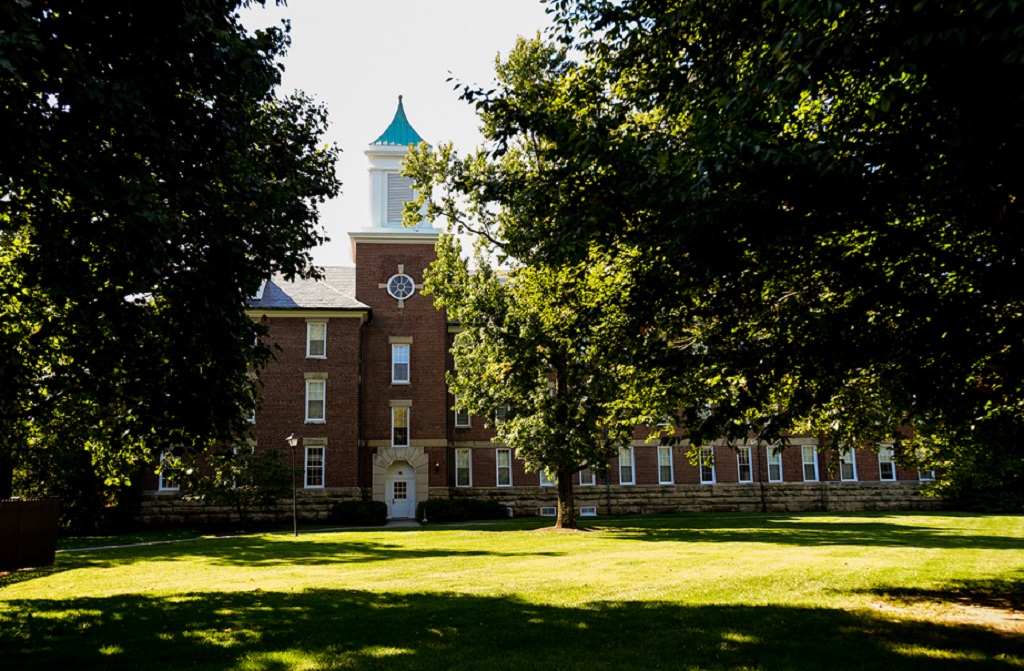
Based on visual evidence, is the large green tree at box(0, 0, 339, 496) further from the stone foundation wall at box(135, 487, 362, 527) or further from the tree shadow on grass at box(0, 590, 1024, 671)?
the stone foundation wall at box(135, 487, 362, 527)

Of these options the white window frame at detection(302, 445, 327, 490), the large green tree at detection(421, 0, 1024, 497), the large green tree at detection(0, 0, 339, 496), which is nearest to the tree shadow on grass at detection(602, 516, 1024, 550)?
the large green tree at detection(421, 0, 1024, 497)

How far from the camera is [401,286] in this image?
37.7m

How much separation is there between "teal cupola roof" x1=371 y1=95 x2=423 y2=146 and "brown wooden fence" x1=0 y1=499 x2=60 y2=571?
26513 millimetres

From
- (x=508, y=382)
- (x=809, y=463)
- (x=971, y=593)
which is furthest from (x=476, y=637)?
(x=809, y=463)

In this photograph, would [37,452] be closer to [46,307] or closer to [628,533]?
[46,307]

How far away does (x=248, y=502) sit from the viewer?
30875 millimetres

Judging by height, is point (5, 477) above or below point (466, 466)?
above

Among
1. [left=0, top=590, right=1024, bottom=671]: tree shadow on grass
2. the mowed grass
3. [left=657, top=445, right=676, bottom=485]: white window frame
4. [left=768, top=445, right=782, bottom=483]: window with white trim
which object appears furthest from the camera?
[left=768, top=445, right=782, bottom=483]: window with white trim

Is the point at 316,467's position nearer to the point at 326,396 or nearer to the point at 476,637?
the point at 326,396

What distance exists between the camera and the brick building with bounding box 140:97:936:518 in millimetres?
35531

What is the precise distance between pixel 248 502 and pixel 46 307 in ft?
67.2

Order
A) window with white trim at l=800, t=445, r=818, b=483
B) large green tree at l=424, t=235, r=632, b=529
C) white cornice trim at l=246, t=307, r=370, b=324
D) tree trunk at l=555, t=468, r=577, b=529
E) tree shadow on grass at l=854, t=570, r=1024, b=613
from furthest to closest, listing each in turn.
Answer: window with white trim at l=800, t=445, r=818, b=483
white cornice trim at l=246, t=307, r=370, b=324
tree trunk at l=555, t=468, r=577, b=529
large green tree at l=424, t=235, r=632, b=529
tree shadow on grass at l=854, t=570, r=1024, b=613

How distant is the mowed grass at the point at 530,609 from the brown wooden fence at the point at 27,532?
0.91 m

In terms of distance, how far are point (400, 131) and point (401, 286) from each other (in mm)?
8949
